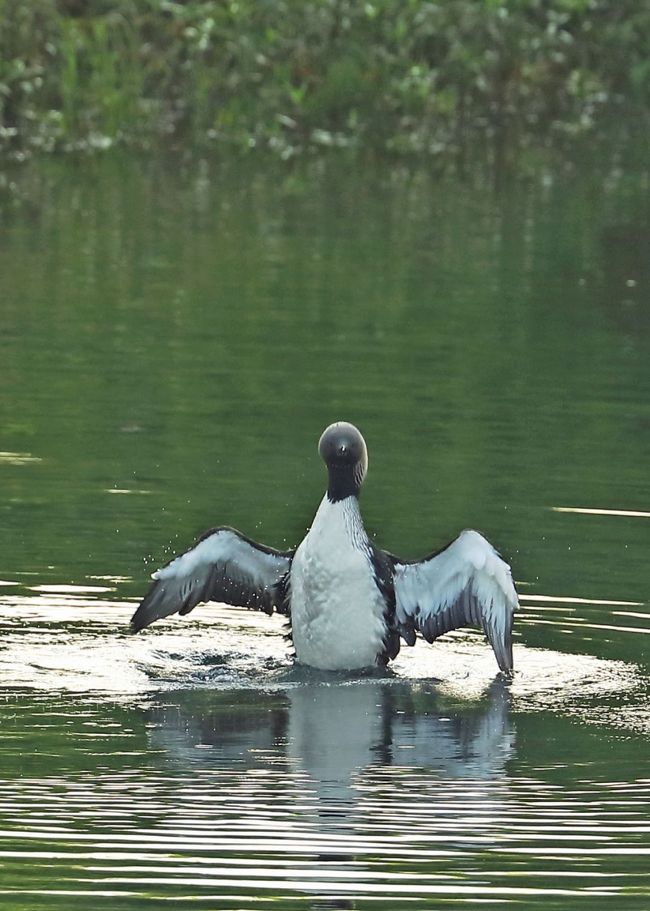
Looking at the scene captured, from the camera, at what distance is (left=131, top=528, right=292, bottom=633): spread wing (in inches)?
452

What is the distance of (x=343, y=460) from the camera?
11266 mm

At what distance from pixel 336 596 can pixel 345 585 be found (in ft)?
0.21

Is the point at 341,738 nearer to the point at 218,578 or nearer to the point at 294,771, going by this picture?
the point at 294,771

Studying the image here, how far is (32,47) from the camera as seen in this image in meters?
36.4

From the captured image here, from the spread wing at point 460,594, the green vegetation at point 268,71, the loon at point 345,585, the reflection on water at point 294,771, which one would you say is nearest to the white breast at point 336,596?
the loon at point 345,585

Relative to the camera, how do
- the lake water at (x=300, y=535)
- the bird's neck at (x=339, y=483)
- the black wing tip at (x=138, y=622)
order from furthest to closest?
the black wing tip at (x=138, y=622) → the bird's neck at (x=339, y=483) → the lake water at (x=300, y=535)

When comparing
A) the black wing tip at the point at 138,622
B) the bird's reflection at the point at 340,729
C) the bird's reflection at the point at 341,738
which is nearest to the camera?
the bird's reflection at the point at 341,738

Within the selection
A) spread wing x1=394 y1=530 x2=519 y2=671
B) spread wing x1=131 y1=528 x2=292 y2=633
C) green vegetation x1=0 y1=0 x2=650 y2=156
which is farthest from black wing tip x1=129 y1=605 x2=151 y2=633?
green vegetation x1=0 y1=0 x2=650 y2=156

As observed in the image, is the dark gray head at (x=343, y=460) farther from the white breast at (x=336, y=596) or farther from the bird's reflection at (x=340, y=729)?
the bird's reflection at (x=340, y=729)

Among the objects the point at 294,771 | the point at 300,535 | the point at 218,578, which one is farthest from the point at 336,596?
the point at 300,535

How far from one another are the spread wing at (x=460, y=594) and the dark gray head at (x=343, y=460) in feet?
1.50

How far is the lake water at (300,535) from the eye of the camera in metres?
8.34

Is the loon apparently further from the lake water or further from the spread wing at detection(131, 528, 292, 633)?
the lake water

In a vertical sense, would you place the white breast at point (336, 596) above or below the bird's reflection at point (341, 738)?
above
